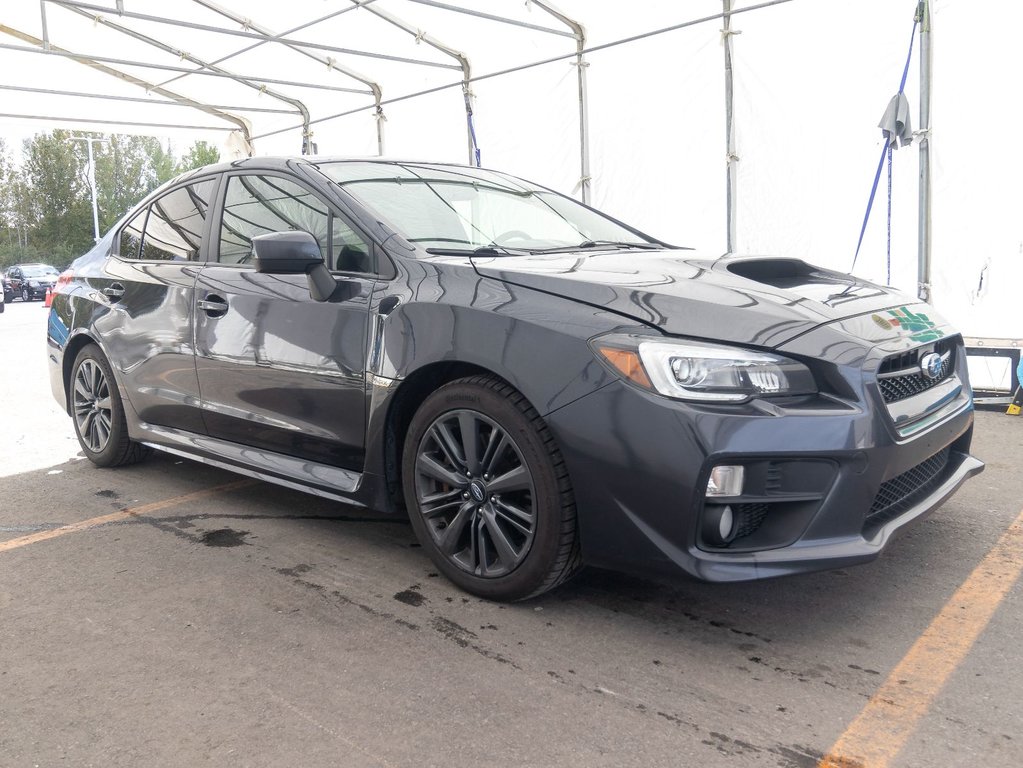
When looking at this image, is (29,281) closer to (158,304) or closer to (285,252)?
(158,304)

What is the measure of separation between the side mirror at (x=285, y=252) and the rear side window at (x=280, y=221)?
164mm

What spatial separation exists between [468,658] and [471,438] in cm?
66

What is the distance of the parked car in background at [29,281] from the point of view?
31562 millimetres

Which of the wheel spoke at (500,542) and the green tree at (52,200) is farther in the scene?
the green tree at (52,200)

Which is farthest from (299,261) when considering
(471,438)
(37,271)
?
(37,271)

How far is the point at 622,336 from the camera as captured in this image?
244 centimetres

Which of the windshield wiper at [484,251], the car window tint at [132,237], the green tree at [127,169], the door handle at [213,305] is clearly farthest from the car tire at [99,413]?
the green tree at [127,169]

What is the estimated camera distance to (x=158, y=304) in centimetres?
400

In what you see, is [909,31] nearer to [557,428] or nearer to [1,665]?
[557,428]

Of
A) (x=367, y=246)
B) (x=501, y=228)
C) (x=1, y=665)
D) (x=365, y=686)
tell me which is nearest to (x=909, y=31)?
(x=501, y=228)

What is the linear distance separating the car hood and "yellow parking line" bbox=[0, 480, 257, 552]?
208 cm

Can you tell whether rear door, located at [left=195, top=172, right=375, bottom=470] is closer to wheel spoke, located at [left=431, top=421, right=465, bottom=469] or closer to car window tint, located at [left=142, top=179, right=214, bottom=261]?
car window tint, located at [left=142, top=179, right=214, bottom=261]

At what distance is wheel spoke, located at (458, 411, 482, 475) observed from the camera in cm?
275

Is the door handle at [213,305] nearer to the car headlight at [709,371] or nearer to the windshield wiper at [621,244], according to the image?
the windshield wiper at [621,244]
